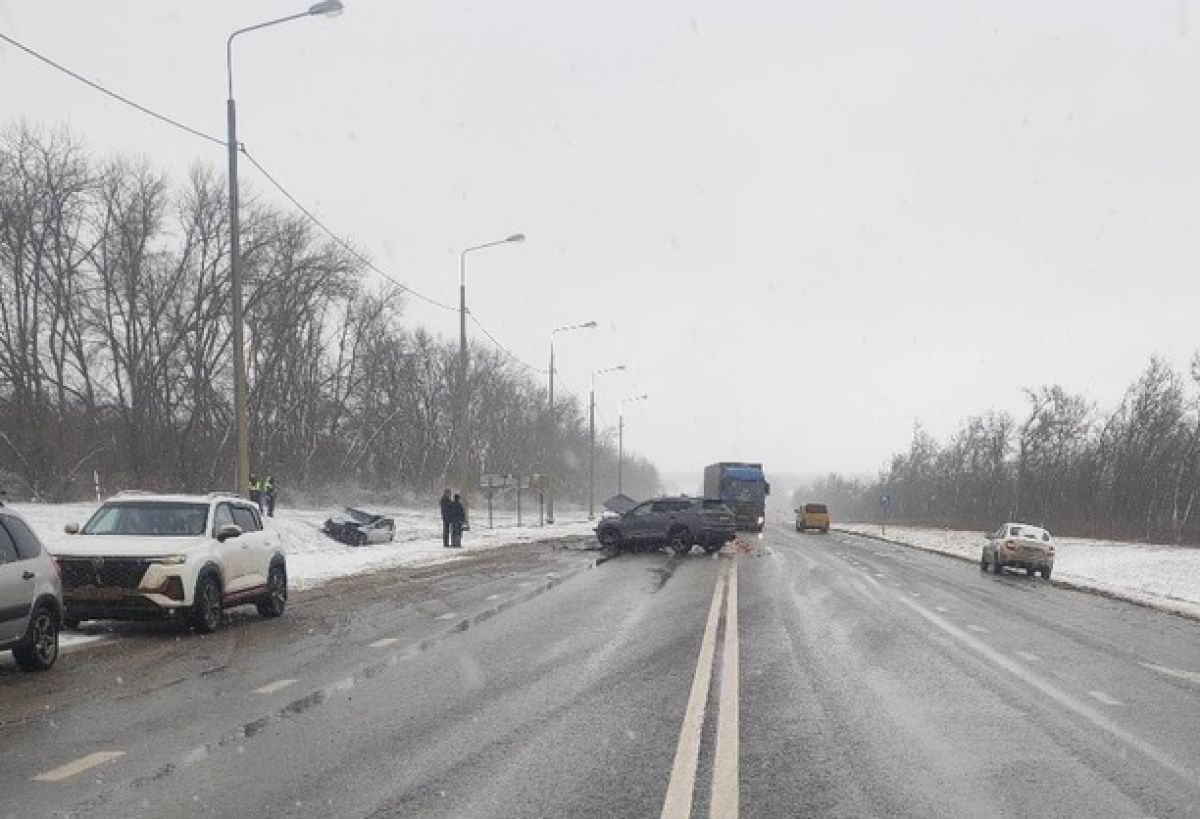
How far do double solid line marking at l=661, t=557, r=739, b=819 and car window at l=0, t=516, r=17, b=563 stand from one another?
5987mm

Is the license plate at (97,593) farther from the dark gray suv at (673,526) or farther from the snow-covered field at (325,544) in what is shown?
the dark gray suv at (673,526)

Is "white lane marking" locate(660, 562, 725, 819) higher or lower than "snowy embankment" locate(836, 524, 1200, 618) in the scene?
higher

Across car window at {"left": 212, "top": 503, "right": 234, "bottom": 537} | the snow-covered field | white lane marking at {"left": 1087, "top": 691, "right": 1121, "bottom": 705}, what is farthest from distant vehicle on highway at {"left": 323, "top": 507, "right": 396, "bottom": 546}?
white lane marking at {"left": 1087, "top": 691, "right": 1121, "bottom": 705}

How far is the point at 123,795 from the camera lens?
5270mm

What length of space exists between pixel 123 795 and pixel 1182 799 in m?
5.41

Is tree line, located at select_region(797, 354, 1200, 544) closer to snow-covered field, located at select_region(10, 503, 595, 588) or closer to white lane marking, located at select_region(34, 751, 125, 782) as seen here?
snow-covered field, located at select_region(10, 503, 595, 588)

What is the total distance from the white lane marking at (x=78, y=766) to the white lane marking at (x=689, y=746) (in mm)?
3218

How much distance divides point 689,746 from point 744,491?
45164mm

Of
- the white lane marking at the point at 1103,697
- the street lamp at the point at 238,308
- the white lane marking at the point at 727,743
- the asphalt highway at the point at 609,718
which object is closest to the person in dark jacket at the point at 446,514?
the street lamp at the point at 238,308

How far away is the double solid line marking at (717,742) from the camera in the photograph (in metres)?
5.19

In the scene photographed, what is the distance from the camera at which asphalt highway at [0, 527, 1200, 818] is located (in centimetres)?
535

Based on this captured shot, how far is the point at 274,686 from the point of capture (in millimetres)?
8570

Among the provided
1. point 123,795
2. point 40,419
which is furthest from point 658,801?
point 40,419

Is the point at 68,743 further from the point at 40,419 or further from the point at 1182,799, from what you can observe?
the point at 40,419
